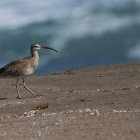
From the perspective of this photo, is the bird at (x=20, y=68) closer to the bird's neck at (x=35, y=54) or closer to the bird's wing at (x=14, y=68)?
the bird's wing at (x=14, y=68)

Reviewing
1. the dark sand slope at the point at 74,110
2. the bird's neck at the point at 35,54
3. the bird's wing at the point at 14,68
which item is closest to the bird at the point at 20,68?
the bird's wing at the point at 14,68

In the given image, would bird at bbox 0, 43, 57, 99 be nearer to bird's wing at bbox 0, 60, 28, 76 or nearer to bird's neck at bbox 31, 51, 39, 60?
bird's wing at bbox 0, 60, 28, 76

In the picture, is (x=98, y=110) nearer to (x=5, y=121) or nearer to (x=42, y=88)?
(x=5, y=121)

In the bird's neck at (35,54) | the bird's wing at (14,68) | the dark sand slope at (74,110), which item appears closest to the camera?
the dark sand slope at (74,110)

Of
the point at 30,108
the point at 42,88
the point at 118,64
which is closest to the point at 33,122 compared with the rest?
the point at 30,108

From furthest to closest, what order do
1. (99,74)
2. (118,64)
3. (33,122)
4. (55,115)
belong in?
(118,64), (99,74), (55,115), (33,122)

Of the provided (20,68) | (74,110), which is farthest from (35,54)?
(74,110)

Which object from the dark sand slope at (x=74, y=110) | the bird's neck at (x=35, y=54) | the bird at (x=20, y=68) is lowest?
the dark sand slope at (x=74, y=110)

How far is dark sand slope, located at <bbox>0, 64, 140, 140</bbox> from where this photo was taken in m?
11.2

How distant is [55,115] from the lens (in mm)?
13594

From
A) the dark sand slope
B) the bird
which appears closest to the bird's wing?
the bird

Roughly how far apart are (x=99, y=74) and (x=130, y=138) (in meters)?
14.2

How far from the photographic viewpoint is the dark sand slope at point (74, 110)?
1122 cm

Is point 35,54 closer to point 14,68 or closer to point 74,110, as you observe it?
point 14,68
